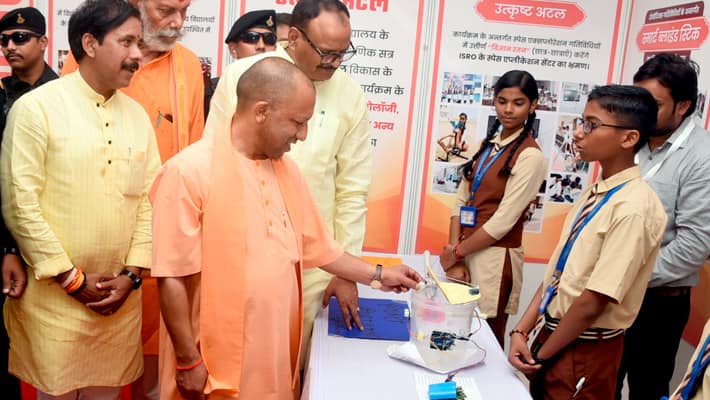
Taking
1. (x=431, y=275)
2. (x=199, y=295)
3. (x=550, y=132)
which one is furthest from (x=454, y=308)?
(x=550, y=132)

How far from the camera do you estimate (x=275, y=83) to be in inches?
64.9

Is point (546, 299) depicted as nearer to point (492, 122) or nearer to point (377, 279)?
point (377, 279)

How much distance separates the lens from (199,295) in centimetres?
171

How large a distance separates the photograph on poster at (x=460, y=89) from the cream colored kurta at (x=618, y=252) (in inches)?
67.5

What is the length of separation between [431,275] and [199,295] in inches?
29.4

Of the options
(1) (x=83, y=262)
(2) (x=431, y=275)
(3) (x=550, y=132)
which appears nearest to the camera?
(2) (x=431, y=275)

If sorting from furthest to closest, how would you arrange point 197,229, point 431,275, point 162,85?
point 162,85 → point 431,275 → point 197,229

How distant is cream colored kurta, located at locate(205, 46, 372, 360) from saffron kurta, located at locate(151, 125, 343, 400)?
369 mm

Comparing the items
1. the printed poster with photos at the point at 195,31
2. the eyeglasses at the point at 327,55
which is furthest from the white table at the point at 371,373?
the printed poster with photos at the point at 195,31

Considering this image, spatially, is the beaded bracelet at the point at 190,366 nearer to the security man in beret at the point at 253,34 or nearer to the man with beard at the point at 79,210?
the man with beard at the point at 79,210

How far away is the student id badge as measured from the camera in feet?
10.1

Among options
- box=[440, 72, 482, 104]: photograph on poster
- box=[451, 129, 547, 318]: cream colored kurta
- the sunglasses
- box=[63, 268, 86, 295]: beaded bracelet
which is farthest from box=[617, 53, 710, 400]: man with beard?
box=[63, 268, 86, 295]: beaded bracelet

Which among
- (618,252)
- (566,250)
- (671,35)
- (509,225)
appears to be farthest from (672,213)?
(671,35)

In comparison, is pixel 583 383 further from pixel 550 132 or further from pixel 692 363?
pixel 550 132
